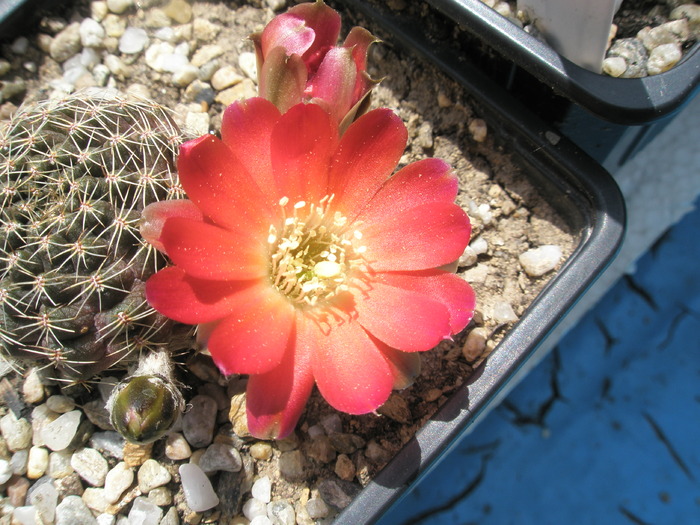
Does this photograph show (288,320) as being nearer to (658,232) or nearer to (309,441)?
(309,441)

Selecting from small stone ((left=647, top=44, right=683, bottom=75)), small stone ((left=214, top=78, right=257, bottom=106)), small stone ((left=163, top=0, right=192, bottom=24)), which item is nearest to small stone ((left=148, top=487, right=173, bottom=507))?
small stone ((left=214, top=78, right=257, bottom=106))

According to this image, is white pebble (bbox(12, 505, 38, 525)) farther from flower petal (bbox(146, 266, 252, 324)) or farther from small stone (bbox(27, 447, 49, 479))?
flower petal (bbox(146, 266, 252, 324))

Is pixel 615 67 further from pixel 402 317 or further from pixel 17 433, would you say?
pixel 17 433

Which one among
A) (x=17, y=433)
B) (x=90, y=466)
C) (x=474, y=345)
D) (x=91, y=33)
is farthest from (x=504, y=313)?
(x=91, y=33)

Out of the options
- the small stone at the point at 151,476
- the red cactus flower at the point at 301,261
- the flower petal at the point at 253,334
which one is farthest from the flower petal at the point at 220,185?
the small stone at the point at 151,476

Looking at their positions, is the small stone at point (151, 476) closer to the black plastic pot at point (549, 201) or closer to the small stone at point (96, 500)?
the small stone at point (96, 500)
